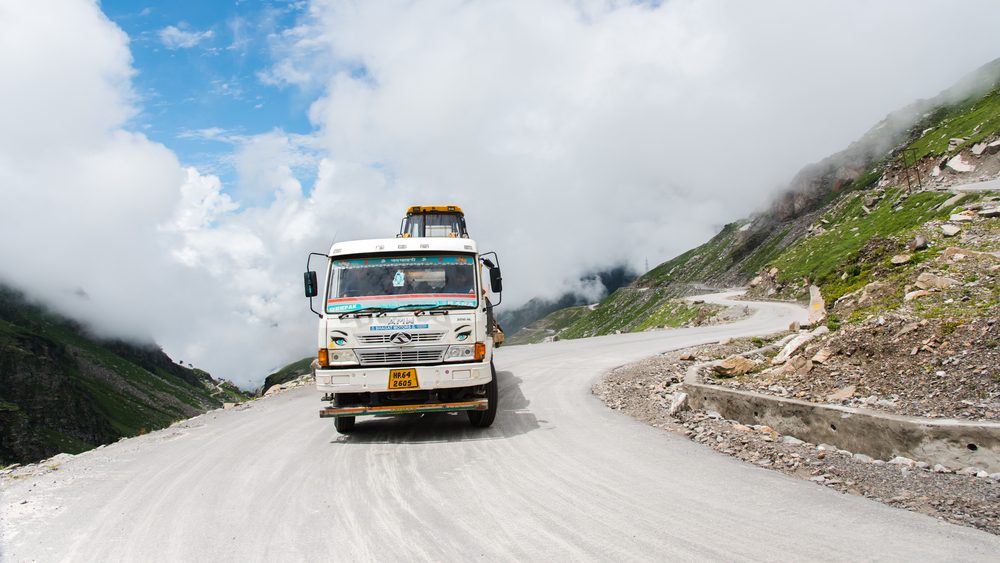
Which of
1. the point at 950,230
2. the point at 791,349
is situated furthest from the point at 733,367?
the point at 950,230

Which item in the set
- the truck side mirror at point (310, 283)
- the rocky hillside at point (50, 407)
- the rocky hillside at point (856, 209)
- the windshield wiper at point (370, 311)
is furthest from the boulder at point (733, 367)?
the rocky hillside at point (50, 407)

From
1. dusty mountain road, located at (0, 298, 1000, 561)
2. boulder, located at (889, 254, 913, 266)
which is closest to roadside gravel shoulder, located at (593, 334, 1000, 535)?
dusty mountain road, located at (0, 298, 1000, 561)

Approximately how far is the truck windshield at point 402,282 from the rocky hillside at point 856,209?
17576mm

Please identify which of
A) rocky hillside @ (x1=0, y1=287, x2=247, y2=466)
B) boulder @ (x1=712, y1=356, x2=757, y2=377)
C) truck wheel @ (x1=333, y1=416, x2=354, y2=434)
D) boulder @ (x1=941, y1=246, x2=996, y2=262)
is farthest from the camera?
rocky hillside @ (x1=0, y1=287, x2=247, y2=466)

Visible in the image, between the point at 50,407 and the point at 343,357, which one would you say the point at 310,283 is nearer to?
the point at 343,357

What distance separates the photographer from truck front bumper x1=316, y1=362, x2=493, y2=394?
9500mm

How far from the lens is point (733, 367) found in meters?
12.8

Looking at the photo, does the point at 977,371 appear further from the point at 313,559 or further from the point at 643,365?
the point at 643,365

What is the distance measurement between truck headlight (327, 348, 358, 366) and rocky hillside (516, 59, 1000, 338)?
19.5 meters

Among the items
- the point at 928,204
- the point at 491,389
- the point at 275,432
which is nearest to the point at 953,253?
the point at 491,389

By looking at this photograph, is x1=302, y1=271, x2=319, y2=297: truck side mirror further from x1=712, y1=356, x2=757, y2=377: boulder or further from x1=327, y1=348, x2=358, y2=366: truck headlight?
x1=712, y1=356, x2=757, y2=377: boulder

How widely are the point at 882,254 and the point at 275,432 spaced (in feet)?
123

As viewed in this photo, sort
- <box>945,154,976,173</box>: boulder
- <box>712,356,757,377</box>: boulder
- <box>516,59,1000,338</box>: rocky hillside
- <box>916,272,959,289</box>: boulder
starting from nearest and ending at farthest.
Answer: <box>712,356,757,377</box>: boulder → <box>916,272,959,289</box>: boulder → <box>516,59,1000,338</box>: rocky hillside → <box>945,154,976,173</box>: boulder

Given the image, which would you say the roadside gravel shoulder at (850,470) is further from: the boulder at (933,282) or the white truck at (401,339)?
the boulder at (933,282)
